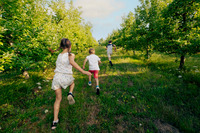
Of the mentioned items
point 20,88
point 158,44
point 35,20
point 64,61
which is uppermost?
point 35,20

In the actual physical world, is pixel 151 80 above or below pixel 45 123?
above

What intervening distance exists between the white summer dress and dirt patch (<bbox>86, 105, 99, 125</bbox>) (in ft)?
4.86

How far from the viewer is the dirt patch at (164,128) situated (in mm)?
2545

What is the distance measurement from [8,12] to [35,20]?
4.29ft

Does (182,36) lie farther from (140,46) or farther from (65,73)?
(65,73)

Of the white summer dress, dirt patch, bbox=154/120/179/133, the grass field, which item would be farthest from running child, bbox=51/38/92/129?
dirt patch, bbox=154/120/179/133

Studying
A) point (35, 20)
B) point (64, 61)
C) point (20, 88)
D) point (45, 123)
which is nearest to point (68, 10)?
point (35, 20)

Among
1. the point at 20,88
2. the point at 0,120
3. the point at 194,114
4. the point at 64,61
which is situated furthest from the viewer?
the point at 20,88

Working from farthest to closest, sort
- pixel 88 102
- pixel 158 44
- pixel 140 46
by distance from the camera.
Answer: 1. pixel 140 46
2. pixel 158 44
3. pixel 88 102

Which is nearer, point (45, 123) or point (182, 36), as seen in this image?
point (45, 123)

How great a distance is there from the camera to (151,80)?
18.4ft

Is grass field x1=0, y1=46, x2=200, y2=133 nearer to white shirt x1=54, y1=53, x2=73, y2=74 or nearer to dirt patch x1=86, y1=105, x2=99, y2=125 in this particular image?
dirt patch x1=86, y1=105, x2=99, y2=125

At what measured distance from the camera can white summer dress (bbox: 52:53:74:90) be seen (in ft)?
9.11

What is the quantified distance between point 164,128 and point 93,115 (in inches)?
90.2
